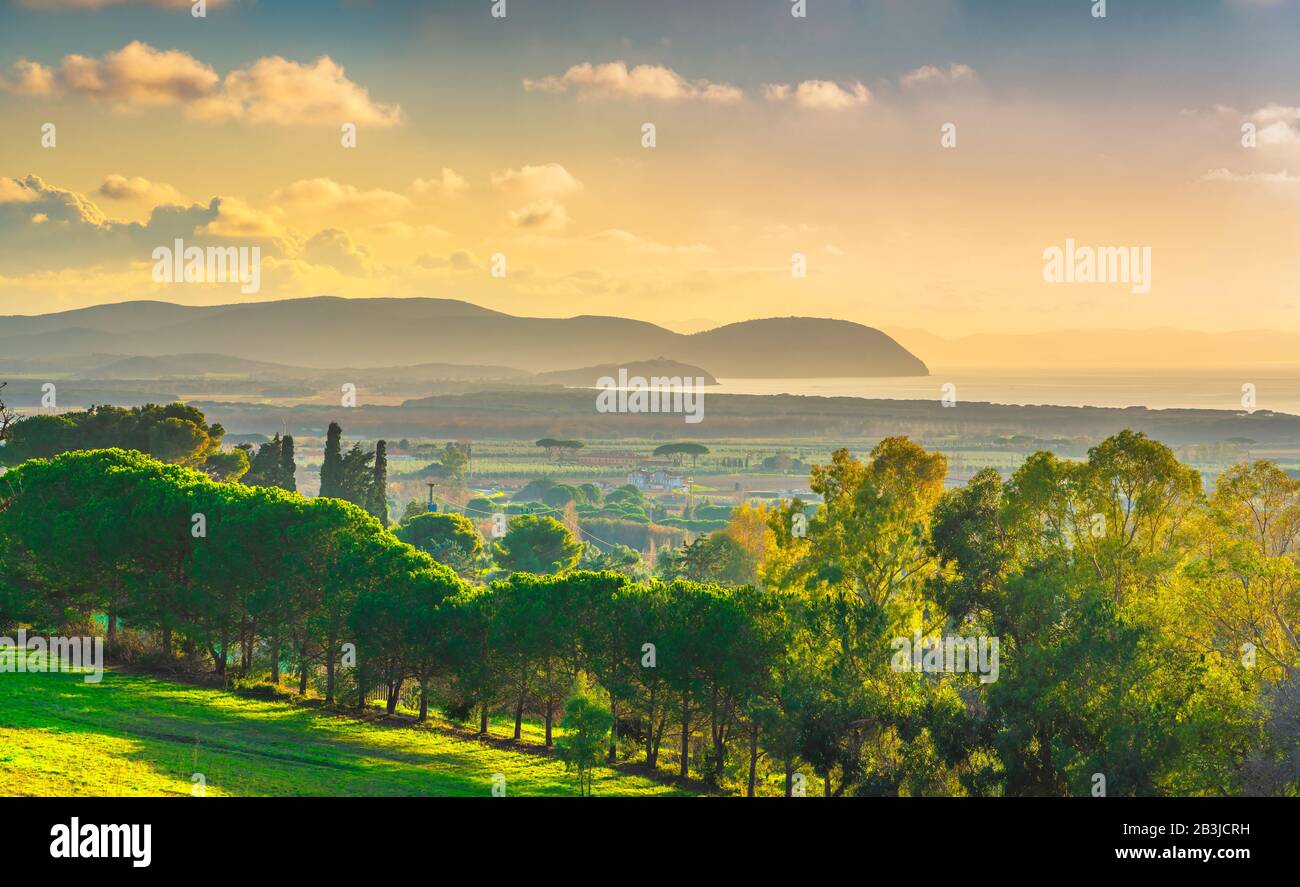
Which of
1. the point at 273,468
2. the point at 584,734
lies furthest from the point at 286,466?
the point at 584,734

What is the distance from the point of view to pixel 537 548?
79.9m

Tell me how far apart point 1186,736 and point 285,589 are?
3637cm

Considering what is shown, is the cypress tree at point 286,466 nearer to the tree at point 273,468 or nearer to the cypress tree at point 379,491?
the tree at point 273,468

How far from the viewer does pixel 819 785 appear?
31.4m

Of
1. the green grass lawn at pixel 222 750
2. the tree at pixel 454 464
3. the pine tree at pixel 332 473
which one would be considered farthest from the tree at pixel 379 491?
the tree at pixel 454 464

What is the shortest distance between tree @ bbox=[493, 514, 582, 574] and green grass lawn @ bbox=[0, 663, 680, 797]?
35.4m

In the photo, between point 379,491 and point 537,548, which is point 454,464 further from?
point 537,548

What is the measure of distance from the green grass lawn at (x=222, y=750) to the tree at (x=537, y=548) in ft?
116

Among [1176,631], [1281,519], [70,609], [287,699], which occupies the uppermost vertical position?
[1281,519]

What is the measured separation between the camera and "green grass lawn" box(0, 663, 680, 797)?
26.2m

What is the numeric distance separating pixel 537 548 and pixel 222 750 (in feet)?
156

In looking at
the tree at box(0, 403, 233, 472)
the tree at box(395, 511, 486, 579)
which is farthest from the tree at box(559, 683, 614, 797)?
the tree at box(0, 403, 233, 472)
